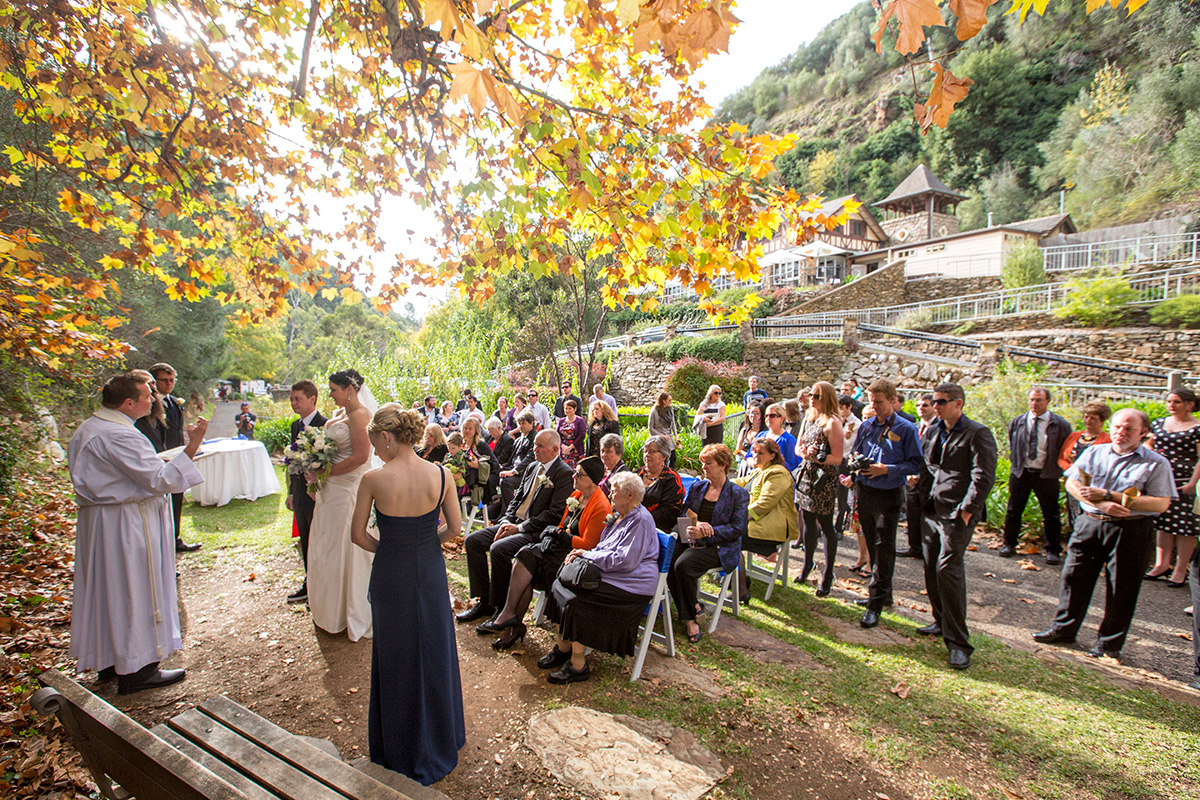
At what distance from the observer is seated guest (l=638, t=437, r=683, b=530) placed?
5.15 m

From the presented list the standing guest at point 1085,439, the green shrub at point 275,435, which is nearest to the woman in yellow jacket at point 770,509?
the standing guest at point 1085,439

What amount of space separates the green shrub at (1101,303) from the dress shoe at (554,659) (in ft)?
62.1

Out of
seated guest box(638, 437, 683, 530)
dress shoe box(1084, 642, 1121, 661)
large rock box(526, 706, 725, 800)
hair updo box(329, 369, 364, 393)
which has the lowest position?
large rock box(526, 706, 725, 800)

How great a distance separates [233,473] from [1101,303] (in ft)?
73.1

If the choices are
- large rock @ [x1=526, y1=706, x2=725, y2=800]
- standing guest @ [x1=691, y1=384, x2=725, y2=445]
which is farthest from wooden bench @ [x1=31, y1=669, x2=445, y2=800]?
standing guest @ [x1=691, y1=384, x2=725, y2=445]

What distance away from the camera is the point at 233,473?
32.8ft

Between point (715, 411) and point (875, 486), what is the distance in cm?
498

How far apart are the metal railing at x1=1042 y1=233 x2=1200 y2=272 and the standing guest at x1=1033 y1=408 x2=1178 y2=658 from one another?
24193 millimetres

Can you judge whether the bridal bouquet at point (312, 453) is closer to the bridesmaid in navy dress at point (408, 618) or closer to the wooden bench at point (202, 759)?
the bridesmaid in navy dress at point (408, 618)

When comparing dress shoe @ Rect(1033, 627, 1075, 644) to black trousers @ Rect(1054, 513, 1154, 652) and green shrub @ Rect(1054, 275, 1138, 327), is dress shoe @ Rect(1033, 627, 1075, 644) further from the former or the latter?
green shrub @ Rect(1054, 275, 1138, 327)

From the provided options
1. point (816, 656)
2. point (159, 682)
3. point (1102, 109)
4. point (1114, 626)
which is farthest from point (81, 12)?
point (1102, 109)

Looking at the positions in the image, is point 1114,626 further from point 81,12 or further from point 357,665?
point 81,12

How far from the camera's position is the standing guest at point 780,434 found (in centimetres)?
641

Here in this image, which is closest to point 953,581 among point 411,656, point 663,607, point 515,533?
point 663,607
